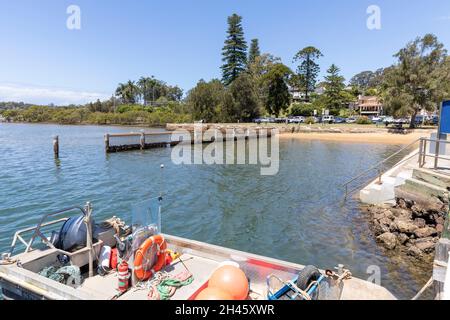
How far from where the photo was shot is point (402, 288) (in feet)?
23.7

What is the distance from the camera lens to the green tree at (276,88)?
223ft

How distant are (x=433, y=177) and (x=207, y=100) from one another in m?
60.4

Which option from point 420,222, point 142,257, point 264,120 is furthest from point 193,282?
point 264,120

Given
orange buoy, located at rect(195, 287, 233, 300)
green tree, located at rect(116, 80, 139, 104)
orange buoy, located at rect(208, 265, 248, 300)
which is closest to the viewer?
orange buoy, located at rect(195, 287, 233, 300)

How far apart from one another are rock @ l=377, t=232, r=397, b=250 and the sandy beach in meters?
35.0

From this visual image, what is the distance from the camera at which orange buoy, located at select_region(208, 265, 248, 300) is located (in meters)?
4.59

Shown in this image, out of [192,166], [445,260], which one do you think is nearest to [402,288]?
[445,260]

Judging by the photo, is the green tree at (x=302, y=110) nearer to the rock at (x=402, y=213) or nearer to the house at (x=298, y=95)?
the house at (x=298, y=95)

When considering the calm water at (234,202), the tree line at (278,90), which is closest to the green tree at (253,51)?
the tree line at (278,90)

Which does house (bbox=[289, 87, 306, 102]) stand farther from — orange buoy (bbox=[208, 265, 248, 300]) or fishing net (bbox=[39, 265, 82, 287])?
fishing net (bbox=[39, 265, 82, 287])

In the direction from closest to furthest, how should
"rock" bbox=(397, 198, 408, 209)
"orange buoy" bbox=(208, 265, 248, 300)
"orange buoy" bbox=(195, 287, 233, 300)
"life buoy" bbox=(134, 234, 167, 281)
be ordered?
"orange buoy" bbox=(195, 287, 233, 300)
"orange buoy" bbox=(208, 265, 248, 300)
"life buoy" bbox=(134, 234, 167, 281)
"rock" bbox=(397, 198, 408, 209)

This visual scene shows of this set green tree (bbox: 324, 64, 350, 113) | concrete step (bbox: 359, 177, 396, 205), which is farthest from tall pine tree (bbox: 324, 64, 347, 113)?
concrete step (bbox: 359, 177, 396, 205)

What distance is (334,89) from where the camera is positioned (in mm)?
72625

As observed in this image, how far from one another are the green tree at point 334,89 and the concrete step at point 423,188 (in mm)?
64865
